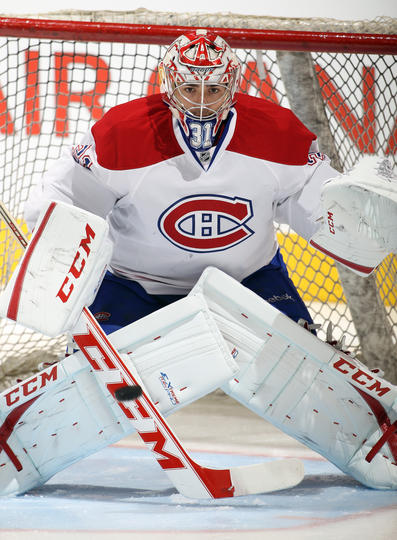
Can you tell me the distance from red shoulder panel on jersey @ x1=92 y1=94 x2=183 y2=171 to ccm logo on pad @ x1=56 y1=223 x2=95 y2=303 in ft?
0.89

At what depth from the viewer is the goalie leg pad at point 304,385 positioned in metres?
2.01

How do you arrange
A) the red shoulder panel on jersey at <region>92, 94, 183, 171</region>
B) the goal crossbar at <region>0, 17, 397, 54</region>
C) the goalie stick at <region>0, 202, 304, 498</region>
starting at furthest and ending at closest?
the goal crossbar at <region>0, 17, 397, 54</region> → the red shoulder panel on jersey at <region>92, 94, 183, 171</region> → the goalie stick at <region>0, 202, 304, 498</region>

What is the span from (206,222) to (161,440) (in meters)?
0.54

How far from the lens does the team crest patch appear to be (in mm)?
2006

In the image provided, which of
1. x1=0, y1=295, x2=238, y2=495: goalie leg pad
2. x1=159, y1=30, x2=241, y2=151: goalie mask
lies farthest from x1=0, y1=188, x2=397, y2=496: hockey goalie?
x1=159, y1=30, x2=241, y2=151: goalie mask

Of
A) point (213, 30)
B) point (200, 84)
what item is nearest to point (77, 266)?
point (200, 84)

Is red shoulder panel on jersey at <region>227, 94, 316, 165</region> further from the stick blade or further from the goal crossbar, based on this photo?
the stick blade

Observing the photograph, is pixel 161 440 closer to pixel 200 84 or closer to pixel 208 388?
pixel 208 388

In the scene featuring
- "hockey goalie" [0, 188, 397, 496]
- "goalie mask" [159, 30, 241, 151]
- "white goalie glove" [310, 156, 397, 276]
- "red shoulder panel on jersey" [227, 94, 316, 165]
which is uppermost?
"goalie mask" [159, 30, 241, 151]

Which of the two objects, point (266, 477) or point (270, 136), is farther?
point (270, 136)

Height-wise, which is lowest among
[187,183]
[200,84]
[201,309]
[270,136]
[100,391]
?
[100,391]

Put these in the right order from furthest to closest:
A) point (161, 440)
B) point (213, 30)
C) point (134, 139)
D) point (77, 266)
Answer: point (213, 30)
point (134, 139)
point (161, 440)
point (77, 266)

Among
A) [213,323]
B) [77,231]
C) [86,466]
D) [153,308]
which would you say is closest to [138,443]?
[86,466]

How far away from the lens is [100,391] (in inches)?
78.1
